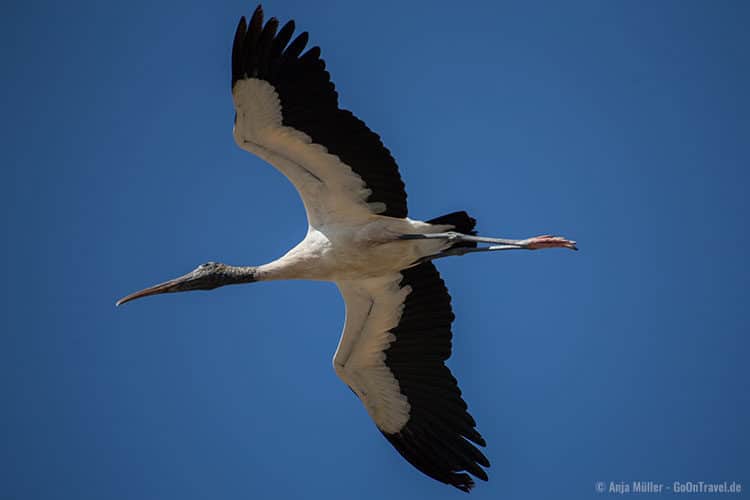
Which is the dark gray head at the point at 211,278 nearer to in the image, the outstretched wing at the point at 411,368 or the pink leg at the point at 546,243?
the outstretched wing at the point at 411,368

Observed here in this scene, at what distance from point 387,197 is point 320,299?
78.8ft

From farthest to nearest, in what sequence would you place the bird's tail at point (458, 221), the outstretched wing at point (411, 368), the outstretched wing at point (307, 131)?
1. the outstretched wing at point (411, 368)
2. the bird's tail at point (458, 221)
3. the outstretched wing at point (307, 131)

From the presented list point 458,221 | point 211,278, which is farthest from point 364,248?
point 211,278

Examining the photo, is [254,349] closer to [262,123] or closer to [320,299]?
[320,299]

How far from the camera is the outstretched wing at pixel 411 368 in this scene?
10578 mm

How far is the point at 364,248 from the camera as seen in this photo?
986cm

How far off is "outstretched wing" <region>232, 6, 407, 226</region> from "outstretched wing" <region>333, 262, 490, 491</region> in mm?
1154

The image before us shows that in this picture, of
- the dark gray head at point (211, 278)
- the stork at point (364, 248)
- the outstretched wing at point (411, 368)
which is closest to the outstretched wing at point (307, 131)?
the stork at point (364, 248)

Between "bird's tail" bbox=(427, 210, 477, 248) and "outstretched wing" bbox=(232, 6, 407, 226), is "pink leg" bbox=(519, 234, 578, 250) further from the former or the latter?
"outstretched wing" bbox=(232, 6, 407, 226)

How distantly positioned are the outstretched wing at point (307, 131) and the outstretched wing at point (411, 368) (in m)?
1.15

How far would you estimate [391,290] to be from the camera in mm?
10680

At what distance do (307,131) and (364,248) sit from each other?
54.8 inches

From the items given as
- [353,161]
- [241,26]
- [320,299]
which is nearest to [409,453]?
[353,161]

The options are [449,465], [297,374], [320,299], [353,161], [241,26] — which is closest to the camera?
[241,26]
